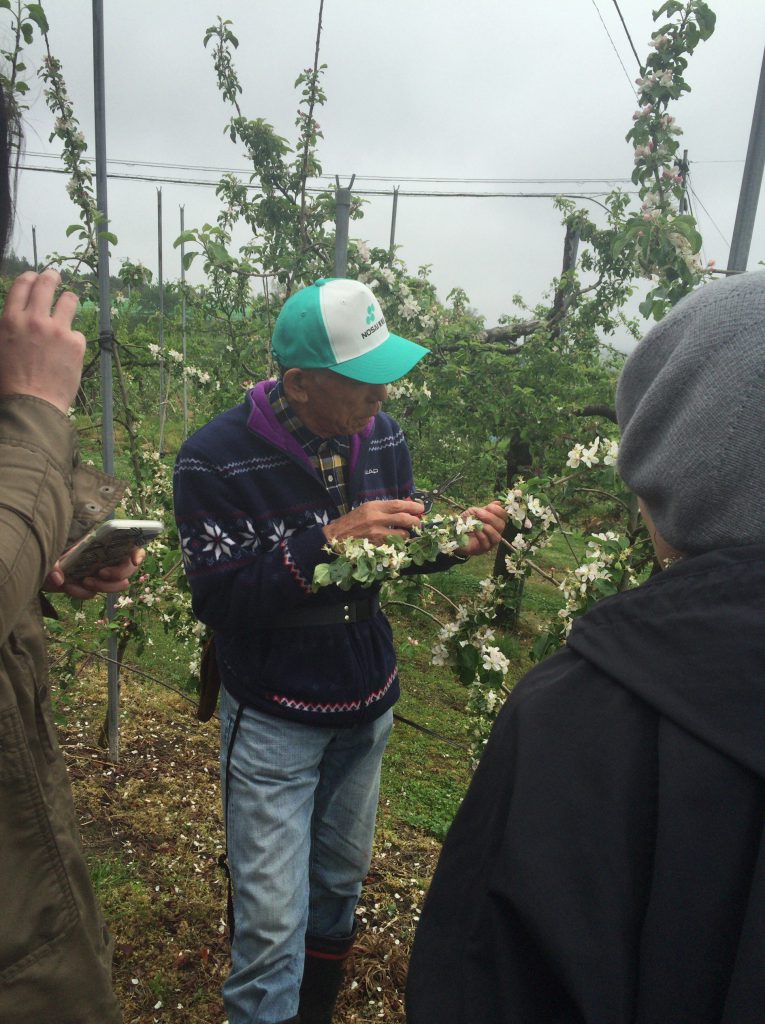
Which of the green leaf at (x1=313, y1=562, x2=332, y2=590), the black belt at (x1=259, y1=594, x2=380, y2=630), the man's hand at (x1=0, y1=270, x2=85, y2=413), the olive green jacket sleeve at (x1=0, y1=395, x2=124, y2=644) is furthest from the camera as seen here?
the black belt at (x1=259, y1=594, x2=380, y2=630)

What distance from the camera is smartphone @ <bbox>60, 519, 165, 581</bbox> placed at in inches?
50.1

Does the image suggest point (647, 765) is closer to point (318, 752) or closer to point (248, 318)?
point (318, 752)

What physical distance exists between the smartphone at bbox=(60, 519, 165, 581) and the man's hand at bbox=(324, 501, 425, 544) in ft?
1.64

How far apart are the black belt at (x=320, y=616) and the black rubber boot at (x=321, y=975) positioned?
2.90ft

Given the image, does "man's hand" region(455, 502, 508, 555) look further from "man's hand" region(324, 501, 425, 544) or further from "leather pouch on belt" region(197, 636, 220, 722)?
"leather pouch on belt" region(197, 636, 220, 722)

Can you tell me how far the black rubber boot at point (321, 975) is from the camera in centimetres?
194

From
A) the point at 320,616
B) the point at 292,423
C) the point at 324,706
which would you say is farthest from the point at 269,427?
the point at 324,706

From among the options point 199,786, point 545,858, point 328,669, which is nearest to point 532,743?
point 545,858

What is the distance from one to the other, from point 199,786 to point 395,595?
5.17ft

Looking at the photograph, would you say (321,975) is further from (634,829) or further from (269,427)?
(634,829)

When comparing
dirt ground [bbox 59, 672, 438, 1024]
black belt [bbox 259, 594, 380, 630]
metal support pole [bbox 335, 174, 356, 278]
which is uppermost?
metal support pole [bbox 335, 174, 356, 278]

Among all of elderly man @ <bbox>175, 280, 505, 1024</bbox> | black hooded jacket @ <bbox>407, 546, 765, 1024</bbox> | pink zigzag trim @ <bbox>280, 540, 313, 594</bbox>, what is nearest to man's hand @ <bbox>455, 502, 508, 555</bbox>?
elderly man @ <bbox>175, 280, 505, 1024</bbox>

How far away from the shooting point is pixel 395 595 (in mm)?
2654

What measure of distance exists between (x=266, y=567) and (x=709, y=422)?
1214mm
